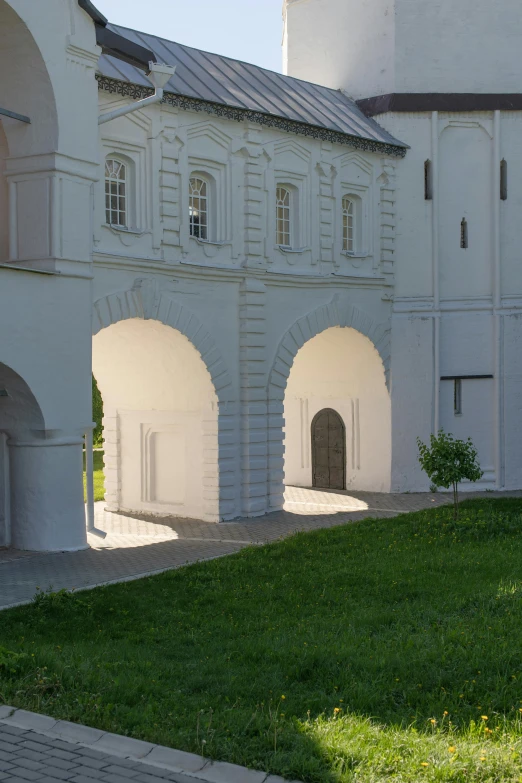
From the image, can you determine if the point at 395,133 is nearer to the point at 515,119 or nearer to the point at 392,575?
the point at 515,119

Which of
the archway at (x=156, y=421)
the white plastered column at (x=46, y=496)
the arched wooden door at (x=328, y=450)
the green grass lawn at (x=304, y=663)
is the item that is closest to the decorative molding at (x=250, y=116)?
the archway at (x=156, y=421)

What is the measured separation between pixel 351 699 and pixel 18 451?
895cm

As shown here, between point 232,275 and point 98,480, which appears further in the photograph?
point 98,480

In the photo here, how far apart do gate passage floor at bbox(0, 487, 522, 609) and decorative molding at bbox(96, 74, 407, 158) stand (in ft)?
24.0

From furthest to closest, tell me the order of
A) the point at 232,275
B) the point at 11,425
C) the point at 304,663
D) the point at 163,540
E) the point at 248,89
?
1. the point at 248,89
2. the point at 232,275
3. the point at 163,540
4. the point at 11,425
5. the point at 304,663

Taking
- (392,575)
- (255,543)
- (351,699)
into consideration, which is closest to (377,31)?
(255,543)

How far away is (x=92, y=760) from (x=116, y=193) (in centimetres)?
1240

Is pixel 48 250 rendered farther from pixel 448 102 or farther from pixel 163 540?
pixel 448 102

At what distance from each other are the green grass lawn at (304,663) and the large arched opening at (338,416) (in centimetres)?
901

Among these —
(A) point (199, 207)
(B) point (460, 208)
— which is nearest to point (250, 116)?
(A) point (199, 207)

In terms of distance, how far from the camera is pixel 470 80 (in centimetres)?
2323

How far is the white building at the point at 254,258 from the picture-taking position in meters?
15.3

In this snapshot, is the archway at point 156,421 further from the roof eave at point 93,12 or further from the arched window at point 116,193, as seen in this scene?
the roof eave at point 93,12

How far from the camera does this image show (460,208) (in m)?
23.2
